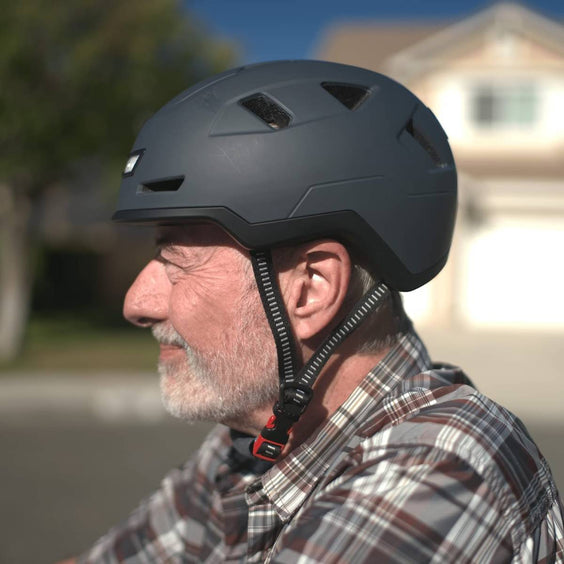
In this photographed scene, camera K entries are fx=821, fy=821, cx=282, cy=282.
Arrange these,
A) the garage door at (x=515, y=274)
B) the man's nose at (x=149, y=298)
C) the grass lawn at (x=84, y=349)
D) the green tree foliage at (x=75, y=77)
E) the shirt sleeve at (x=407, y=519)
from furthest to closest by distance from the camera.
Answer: the garage door at (x=515, y=274), the grass lawn at (x=84, y=349), the green tree foliage at (x=75, y=77), the man's nose at (x=149, y=298), the shirt sleeve at (x=407, y=519)

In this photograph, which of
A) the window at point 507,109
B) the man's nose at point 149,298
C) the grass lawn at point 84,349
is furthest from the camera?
the window at point 507,109

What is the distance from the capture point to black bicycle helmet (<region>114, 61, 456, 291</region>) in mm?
1648

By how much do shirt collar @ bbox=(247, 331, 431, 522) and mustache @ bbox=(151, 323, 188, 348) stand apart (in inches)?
13.3

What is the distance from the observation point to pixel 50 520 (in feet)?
18.0

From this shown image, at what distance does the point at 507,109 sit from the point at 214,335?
1865 centimetres

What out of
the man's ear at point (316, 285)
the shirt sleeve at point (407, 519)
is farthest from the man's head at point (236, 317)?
the shirt sleeve at point (407, 519)

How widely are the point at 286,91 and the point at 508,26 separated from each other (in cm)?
1901

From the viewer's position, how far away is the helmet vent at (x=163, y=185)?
1697 mm

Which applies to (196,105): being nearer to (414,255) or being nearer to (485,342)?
(414,255)

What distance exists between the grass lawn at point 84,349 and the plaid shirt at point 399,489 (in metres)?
9.61

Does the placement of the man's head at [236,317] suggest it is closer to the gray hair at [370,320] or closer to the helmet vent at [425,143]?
the gray hair at [370,320]

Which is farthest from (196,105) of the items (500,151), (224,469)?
(500,151)

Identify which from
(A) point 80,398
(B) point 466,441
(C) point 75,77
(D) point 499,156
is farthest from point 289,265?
(D) point 499,156

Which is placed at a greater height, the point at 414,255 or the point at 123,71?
the point at 123,71
